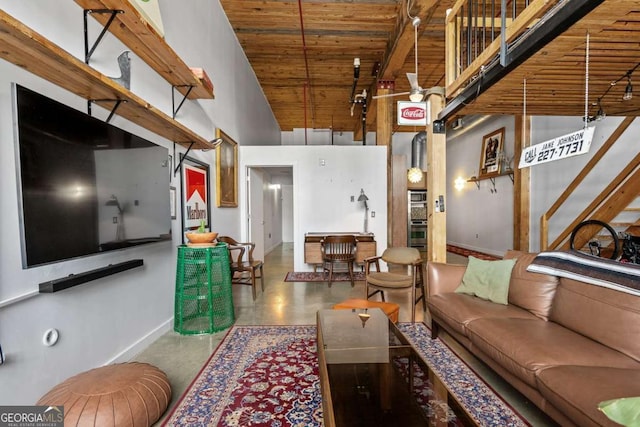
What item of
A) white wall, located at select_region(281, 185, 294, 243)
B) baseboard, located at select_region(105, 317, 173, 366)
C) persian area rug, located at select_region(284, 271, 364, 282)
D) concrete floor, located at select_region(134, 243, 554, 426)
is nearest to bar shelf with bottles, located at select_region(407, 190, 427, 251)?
persian area rug, located at select_region(284, 271, 364, 282)

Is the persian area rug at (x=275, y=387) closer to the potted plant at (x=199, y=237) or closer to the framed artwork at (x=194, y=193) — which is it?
the potted plant at (x=199, y=237)

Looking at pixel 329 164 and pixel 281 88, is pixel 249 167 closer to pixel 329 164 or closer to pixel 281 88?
pixel 329 164

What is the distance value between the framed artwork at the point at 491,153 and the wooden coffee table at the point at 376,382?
6315 mm

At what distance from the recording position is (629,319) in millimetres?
1553

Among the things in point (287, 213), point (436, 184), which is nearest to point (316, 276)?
point (436, 184)

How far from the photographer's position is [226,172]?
14.8 feet

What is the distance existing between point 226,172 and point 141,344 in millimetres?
2696

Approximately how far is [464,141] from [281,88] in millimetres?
5520

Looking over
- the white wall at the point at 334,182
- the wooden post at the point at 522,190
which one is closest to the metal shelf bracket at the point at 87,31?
the white wall at the point at 334,182

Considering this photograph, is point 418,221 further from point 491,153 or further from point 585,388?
point 585,388

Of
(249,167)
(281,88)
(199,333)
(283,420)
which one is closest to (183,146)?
(199,333)

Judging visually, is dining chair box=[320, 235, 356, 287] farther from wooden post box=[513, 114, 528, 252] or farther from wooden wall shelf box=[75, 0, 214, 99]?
wooden post box=[513, 114, 528, 252]

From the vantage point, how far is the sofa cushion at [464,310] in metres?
2.11

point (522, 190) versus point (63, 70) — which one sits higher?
point (63, 70)
